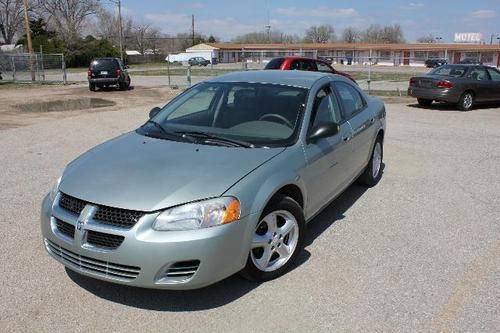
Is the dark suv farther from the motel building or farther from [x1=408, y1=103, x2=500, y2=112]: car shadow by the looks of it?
the motel building

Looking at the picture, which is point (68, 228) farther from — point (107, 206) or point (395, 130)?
point (395, 130)

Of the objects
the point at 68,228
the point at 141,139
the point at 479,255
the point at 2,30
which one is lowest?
the point at 479,255

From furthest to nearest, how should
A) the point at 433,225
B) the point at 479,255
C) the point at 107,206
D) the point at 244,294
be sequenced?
the point at 433,225 < the point at 479,255 < the point at 244,294 < the point at 107,206

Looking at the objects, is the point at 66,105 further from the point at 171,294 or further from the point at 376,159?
the point at 171,294

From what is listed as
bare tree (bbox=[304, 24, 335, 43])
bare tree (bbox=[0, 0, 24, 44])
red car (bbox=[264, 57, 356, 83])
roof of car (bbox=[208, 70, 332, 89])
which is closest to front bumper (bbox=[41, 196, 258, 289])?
roof of car (bbox=[208, 70, 332, 89])

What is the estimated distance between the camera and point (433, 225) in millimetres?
5012

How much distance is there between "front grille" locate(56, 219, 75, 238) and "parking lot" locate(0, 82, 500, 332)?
1.64ft

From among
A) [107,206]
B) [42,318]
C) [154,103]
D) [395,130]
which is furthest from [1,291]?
[154,103]

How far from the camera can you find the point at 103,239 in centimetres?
317

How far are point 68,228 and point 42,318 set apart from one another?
0.62 metres

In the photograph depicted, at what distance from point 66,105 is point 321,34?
110 meters

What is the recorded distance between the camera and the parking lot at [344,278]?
323 cm

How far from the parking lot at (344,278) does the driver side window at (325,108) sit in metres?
1.10

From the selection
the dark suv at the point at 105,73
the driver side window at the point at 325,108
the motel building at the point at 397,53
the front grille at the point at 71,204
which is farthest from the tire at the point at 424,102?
the motel building at the point at 397,53
